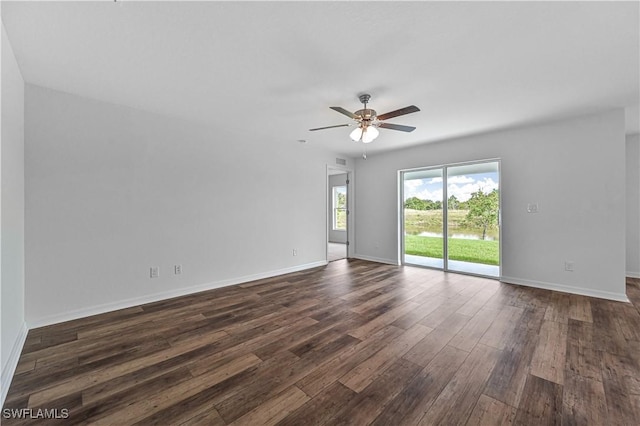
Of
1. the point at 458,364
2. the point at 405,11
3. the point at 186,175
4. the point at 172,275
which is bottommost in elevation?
the point at 458,364

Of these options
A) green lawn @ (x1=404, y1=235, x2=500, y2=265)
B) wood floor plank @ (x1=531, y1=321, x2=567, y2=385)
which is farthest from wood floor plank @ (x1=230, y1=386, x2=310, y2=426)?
green lawn @ (x1=404, y1=235, x2=500, y2=265)

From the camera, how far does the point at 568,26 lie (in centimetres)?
190

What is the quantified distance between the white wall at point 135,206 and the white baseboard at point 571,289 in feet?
13.7

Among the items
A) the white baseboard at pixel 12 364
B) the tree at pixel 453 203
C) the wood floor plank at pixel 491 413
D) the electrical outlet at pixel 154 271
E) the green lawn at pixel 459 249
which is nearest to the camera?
the wood floor plank at pixel 491 413

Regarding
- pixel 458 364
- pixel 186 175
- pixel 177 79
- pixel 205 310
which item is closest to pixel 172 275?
pixel 205 310

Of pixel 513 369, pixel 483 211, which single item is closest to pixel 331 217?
pixel 483 211

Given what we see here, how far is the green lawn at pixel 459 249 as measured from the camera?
16.1 feet

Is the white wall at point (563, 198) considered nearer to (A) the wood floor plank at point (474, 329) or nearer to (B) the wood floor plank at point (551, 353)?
(B) the wood floor plank at point (551, 353)

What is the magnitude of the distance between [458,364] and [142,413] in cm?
226

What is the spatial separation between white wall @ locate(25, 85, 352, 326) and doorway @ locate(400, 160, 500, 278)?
2963mm

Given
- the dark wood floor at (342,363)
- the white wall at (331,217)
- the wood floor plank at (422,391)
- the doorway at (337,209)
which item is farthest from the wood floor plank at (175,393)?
the white wall at (331,217)

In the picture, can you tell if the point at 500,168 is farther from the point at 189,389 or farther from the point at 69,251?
the point at 69,251

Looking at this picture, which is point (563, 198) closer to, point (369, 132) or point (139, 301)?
point (369, 132)

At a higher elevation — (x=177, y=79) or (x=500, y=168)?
(x=177, y=79)
